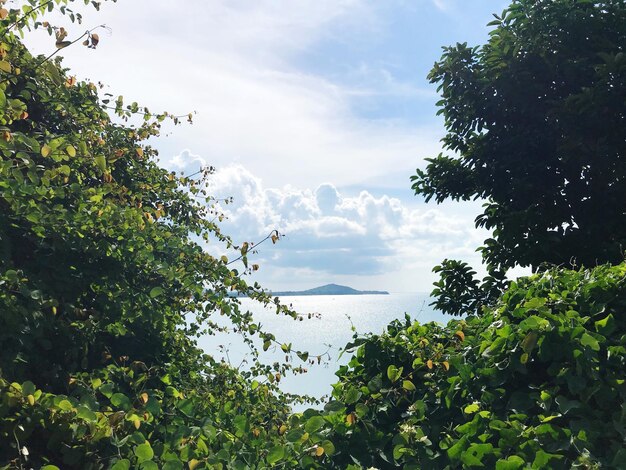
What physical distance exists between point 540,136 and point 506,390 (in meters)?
8.57

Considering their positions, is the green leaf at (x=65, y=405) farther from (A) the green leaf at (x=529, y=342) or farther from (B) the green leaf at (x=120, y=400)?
(A) the green leaf at (x=529, y=342)

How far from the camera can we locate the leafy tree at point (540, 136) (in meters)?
10.9

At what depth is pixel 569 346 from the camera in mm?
4242

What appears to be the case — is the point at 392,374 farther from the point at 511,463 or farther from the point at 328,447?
the point at 511,463

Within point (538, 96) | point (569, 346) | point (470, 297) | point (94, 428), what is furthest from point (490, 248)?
point (94, 428)

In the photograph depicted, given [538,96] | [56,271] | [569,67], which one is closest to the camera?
[56,271]

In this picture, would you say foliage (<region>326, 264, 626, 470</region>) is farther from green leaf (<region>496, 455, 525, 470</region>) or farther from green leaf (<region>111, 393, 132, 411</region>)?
green leaf (<region>111, 393, 132, 411</region>)

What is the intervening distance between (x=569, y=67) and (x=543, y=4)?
4.70ft

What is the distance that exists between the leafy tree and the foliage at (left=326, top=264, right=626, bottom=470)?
6176 millimetres

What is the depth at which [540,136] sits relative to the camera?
38.6 ft

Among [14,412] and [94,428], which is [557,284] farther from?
[14,412]

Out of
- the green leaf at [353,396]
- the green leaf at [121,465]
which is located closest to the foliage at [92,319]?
the green leaf at [121,465]

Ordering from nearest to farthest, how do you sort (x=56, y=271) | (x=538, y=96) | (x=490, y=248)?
1. (x=56, y=271)
2. (x=538, y=96)
3. (x=490, y=248)

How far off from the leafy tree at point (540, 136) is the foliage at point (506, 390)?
618 cm
